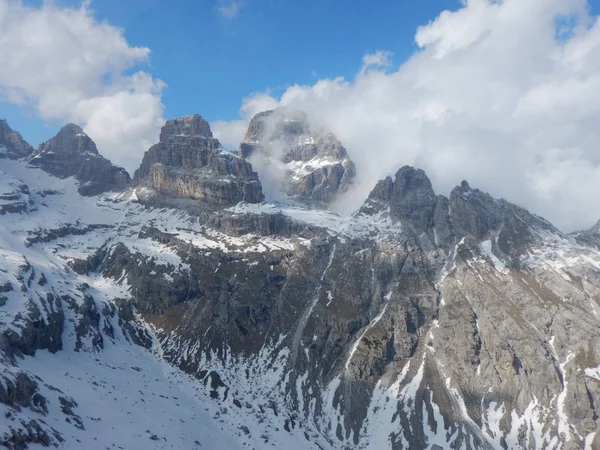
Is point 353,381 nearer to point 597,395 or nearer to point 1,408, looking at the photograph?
point 597,395

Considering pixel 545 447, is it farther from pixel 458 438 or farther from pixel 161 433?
pixel 161 433

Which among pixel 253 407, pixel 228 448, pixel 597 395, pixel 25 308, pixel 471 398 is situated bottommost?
pixel 228 448

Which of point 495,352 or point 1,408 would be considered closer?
point 1,408

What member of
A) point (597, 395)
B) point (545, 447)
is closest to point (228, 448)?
point (545, 447)

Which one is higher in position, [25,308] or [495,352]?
[495,352]

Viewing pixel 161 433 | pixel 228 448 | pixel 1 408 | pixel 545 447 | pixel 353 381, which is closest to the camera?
pixel 1 408

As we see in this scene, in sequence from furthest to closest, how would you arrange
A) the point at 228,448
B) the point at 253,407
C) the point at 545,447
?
the point at 253,407 → the point at 545,447 → the point at 228,448

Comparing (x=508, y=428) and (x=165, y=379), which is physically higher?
(x=508, y=428)

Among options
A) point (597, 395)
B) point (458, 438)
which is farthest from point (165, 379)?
point (597, 395)

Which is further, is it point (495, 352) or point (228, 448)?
point (495, 352)
